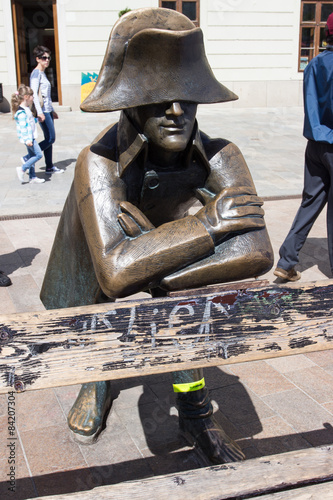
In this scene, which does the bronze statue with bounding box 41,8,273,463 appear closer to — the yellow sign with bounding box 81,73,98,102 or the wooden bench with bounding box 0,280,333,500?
the wooden bench with bounding box 0,280,333,500

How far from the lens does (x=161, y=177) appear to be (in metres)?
2.20

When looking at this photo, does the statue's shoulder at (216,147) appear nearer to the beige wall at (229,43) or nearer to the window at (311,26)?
the beige wall at (229,43)

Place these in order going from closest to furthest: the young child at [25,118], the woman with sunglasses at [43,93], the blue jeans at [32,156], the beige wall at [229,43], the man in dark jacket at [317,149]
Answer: the man in dark jacket at [317,149] < the young child at [25,118] < the blue jeans at [32,156] < the woman with sunglasses at [43,93] < the beige wall at [229,43]

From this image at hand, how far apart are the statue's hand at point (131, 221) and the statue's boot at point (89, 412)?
1.15m

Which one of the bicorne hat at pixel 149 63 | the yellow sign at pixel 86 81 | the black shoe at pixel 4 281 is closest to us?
the bicorne hat at pixel 149 63

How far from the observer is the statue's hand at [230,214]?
1.98m

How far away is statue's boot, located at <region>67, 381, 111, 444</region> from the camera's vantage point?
2.68m

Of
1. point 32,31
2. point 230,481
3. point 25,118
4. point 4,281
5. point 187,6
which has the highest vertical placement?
point 187,6

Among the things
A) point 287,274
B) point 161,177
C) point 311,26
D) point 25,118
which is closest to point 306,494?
point 161,177

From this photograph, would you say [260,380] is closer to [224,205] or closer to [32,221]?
[224,205]

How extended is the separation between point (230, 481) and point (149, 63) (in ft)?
4.62

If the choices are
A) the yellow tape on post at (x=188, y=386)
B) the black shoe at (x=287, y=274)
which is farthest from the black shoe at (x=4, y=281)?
the yellow tape on post at (x=188, y=386)

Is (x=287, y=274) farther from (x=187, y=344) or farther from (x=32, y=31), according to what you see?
(x=32, y=31)

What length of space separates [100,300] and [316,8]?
52.5ft
